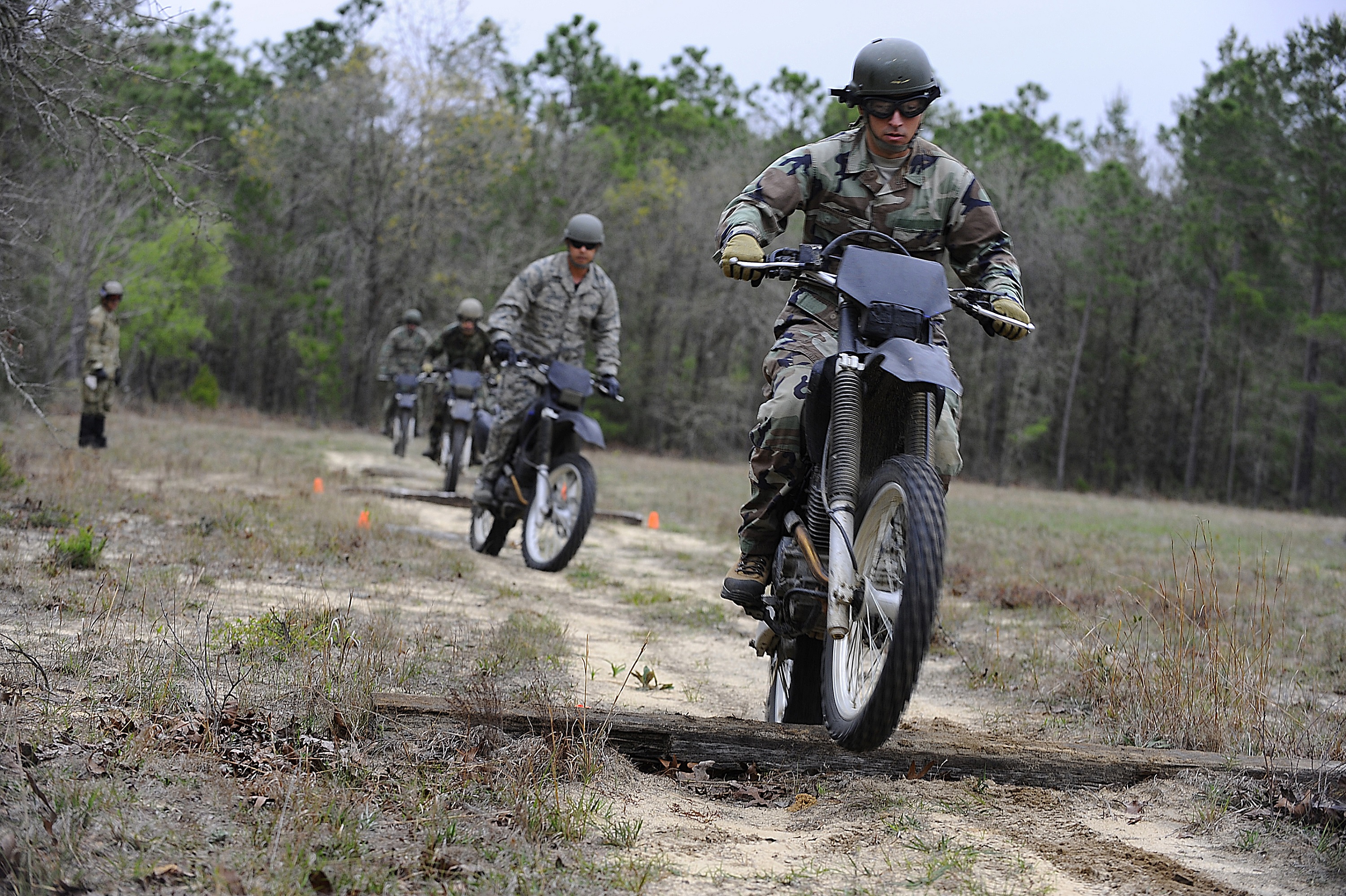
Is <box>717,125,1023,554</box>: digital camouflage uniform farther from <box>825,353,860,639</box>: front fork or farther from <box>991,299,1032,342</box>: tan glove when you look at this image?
<box>825,353,860,639</box>: front fork

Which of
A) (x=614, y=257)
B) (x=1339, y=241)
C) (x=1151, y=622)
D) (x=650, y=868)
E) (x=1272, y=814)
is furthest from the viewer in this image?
(x=614, y=257)

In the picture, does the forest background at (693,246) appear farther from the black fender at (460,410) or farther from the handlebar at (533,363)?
the handlebar at (533,363)

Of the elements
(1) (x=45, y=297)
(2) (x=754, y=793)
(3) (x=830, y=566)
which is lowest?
(2) (x=754, y=793)

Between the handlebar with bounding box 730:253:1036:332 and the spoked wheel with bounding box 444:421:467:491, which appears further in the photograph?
the spoked wheel with bounding box 444:421:467:491

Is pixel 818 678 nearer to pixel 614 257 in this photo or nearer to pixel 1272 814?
pixel 1272 814

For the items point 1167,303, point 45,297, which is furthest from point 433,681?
point 1167,303

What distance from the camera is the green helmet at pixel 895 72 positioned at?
420cm

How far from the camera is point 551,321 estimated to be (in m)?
9.31

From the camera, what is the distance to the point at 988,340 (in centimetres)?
4719

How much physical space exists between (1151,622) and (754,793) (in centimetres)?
447

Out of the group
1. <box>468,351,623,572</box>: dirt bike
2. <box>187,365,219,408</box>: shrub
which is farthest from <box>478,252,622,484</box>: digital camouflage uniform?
<box>187,365,219,408</box>: shrub

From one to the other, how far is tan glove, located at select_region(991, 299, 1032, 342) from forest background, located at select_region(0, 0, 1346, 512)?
22.5 metres

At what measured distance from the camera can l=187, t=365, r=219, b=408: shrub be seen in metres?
36.6

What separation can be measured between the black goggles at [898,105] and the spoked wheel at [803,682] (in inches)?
76.1
